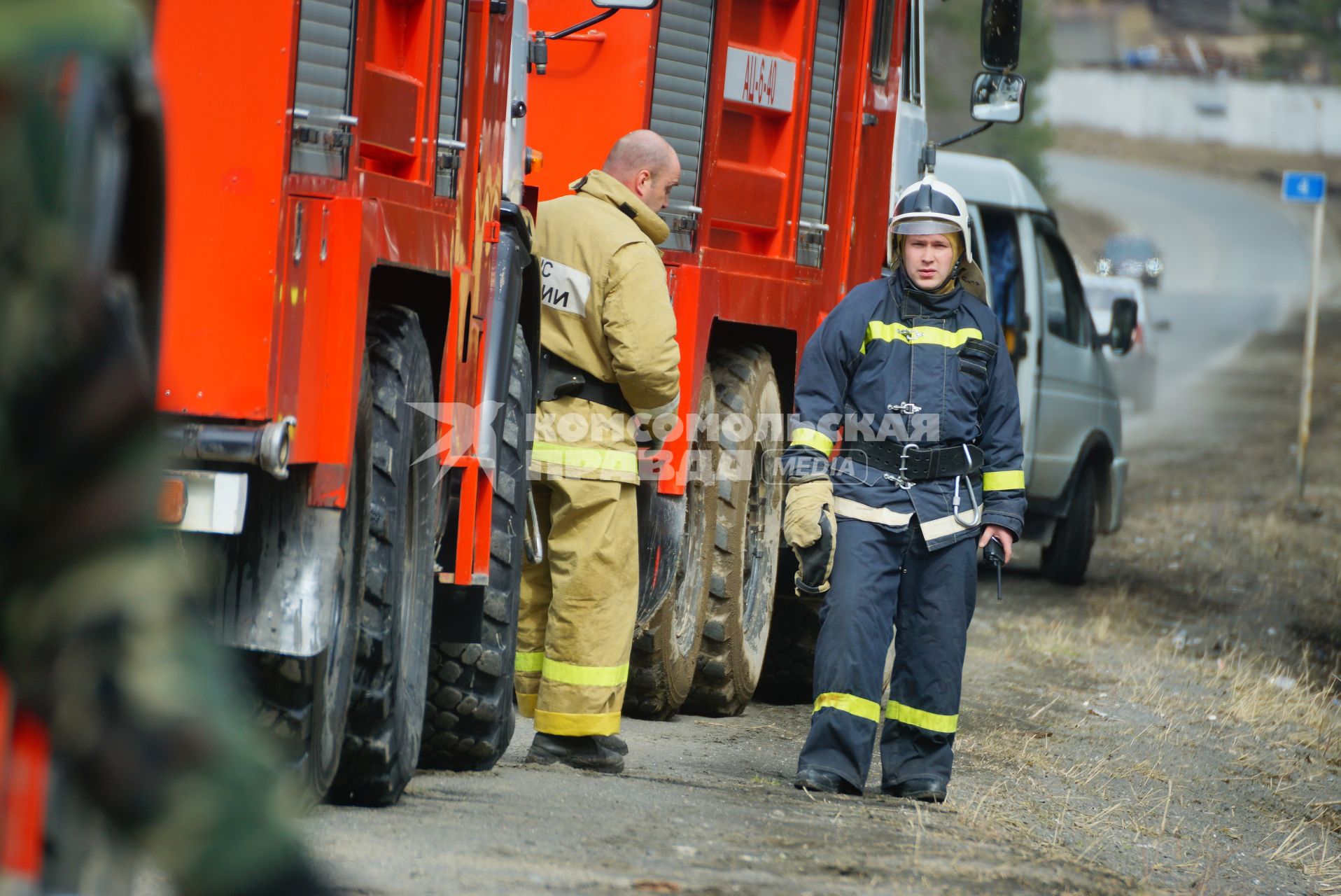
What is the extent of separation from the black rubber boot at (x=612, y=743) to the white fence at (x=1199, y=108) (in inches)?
2391

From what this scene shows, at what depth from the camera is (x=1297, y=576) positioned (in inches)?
520

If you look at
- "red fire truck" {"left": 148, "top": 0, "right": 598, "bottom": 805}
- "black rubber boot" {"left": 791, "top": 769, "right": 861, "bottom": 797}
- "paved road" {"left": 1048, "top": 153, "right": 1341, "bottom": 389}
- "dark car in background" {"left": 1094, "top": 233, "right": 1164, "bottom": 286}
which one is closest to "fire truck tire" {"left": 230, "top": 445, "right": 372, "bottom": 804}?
"red fire truck" {"left": 148, "top": 0, "right": 598, "bottom": 805}

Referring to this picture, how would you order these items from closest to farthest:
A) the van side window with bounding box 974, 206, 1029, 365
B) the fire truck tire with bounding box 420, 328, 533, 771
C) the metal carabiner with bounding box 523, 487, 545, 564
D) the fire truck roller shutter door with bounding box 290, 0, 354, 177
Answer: the fire truck roller shutter door with bounding box 290, 0, 354, 177 → the fire truck tire with bounding box 420, 328, 533, 771 → the metal carabiner with bounding box 523, 487, 545, 564 → the van side window with bounding box 974, 206, 1029, 365

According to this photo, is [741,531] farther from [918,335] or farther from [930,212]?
[930,212]

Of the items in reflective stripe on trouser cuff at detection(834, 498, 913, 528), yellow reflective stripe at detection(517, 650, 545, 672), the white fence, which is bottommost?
yellow reflective stripe at detection(517, 650, 545, 672)

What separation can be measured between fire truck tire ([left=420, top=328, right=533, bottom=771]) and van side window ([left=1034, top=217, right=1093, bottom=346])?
717 centimetres

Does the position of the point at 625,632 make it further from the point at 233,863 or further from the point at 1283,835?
the point at 233,863

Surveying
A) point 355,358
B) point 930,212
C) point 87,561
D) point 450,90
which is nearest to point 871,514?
point 930,212

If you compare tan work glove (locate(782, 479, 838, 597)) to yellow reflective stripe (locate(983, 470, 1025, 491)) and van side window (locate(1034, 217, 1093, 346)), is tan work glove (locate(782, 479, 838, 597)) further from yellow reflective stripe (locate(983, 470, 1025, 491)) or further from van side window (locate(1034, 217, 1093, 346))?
van side window (locate(1034, 217, 1093, 346))

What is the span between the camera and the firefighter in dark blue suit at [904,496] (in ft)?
18.3

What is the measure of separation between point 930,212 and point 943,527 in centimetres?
96

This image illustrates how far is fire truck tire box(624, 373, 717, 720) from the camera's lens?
6.70 metres

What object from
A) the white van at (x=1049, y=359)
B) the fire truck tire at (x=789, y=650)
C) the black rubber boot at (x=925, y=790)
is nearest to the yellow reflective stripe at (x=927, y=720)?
the black rubber boot at (x=925, y=790)

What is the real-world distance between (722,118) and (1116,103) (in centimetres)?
6407
